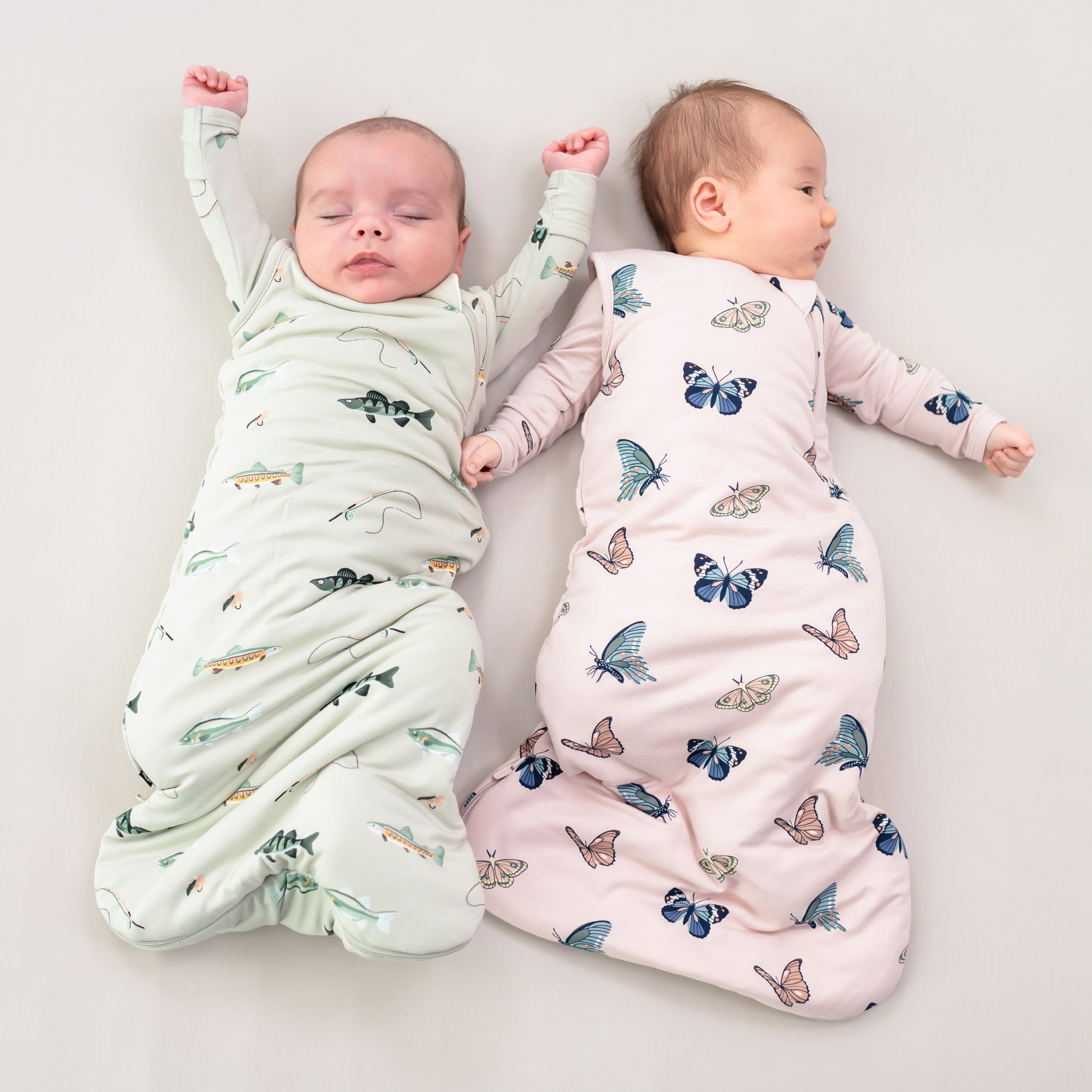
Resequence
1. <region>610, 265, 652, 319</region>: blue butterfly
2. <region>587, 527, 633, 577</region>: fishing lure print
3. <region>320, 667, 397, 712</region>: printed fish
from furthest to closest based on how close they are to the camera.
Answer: <region>610, 265, 652, 319</region>: blue butterfly
<region>587, 527, 633, 577</region>: fishing lure print
<region>320, 667, 397, 712</region>: printed fish

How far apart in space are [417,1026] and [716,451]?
790mm

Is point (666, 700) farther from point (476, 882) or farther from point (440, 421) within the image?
point (440, 421)

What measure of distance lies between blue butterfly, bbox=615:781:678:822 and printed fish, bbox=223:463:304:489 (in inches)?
21.7

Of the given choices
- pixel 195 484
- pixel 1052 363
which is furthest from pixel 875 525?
pixel 195 484

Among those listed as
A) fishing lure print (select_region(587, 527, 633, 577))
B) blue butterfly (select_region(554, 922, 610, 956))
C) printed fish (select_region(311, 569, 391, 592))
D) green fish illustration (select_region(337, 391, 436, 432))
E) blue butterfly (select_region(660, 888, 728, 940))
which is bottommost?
blue butterfly (select_region(554, 922, 610, 956))

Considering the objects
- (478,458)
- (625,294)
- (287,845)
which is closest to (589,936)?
(287,845)

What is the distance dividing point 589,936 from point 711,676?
1.12 ft

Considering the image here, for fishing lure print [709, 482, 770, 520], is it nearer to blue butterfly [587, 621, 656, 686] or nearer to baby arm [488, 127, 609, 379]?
blue butterfly [587, 621, 656, 686]

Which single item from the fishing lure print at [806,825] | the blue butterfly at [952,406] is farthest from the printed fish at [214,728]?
the blue butterfly at [952,406]

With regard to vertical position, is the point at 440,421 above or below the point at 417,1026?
above

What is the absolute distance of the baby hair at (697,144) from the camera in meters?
1.28

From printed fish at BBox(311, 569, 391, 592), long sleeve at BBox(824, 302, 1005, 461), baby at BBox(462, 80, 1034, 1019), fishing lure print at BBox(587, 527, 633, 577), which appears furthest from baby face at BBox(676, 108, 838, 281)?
printed fish at BBox(311, 569, 391, 592)

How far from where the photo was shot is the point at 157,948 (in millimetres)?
1006

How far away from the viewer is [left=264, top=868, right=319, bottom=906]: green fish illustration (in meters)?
1.00
